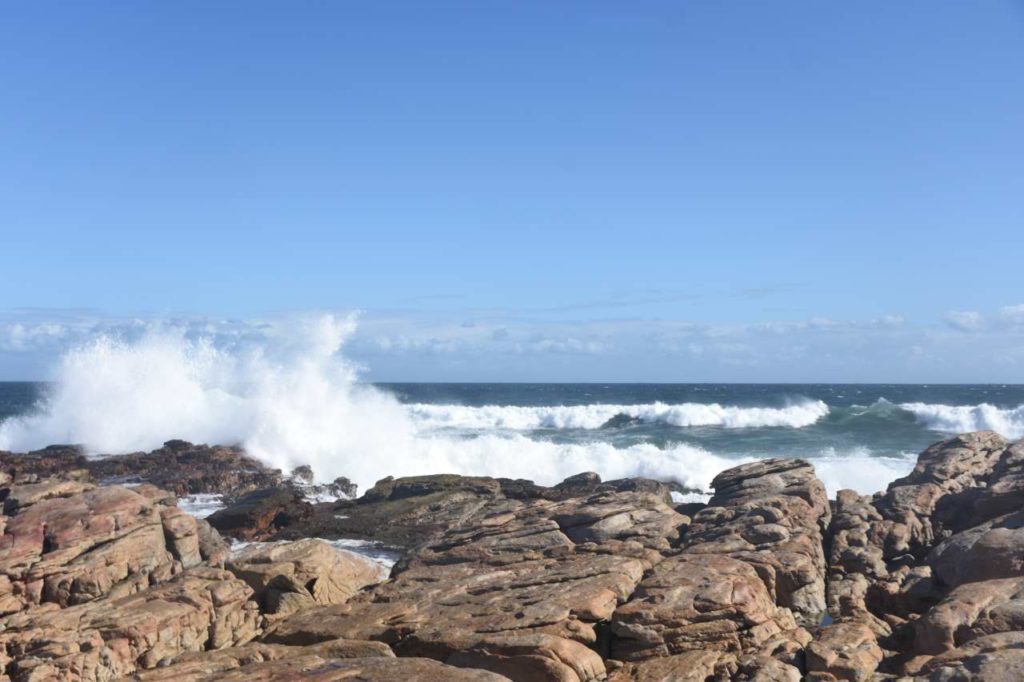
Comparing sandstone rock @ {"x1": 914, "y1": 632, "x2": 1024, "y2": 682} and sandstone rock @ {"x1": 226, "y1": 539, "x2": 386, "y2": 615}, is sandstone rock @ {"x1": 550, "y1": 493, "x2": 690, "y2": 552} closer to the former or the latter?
sandstone rock @ {"x1": 226, "y1": 539, "x2": 386, "y2": 615}

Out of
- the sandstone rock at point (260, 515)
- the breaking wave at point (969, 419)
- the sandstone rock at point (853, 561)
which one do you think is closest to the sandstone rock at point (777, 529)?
the sandstone rock at point (853, 561)

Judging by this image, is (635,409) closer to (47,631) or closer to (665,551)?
(665,551)

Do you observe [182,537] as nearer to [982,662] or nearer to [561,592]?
[561,592]

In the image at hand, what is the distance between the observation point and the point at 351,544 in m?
18.8

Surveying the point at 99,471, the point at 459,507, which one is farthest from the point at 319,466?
the point at 459,507

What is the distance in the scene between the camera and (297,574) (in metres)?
13.3

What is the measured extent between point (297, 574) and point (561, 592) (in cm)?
441

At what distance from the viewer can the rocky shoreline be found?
9820mm

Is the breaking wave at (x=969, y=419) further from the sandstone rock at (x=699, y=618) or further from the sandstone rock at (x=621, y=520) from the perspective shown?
the sandstone rock at (x=699, y=618)

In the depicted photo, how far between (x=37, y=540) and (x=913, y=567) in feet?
46.6

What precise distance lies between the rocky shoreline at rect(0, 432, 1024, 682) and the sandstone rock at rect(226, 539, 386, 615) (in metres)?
0.03

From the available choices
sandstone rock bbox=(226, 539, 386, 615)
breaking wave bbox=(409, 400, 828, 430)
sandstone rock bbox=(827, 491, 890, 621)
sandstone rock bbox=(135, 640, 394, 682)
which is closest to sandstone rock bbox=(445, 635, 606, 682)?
sandstone rock bbox=(135, 640, 394, 682)

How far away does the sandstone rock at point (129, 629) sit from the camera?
1031cm

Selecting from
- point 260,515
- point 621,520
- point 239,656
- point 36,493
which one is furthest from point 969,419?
point 239,656
